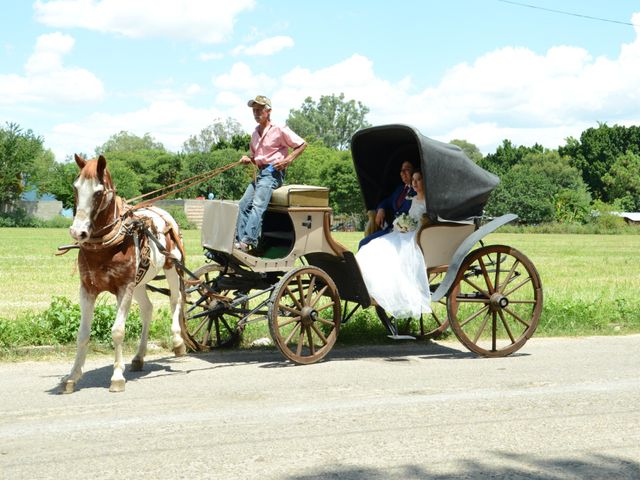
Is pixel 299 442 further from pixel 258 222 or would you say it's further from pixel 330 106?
pixel 330 106

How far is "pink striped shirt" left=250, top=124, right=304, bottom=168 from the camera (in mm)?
9219

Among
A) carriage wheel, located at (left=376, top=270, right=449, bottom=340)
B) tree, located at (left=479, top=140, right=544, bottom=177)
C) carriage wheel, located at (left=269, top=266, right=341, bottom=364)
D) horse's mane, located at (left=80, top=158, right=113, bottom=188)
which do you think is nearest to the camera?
horse's mane, located at (left=80, top=158, right=113, bottom=188)

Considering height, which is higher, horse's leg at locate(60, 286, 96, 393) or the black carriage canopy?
the black carriage canopy

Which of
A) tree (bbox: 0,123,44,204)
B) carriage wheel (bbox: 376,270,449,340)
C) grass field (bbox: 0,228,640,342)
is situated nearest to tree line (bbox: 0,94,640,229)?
tree (bbox: 0,123,44,204)

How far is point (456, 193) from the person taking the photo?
31.6ft

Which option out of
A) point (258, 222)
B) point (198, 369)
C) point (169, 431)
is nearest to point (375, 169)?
point (258, 222)

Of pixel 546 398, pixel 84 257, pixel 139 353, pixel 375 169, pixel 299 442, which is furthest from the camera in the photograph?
pixel 375 169

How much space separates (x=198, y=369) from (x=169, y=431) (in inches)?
98.0

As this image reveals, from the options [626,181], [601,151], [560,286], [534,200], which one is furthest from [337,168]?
[560,286]

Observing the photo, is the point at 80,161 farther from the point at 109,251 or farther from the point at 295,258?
the point at 295,258

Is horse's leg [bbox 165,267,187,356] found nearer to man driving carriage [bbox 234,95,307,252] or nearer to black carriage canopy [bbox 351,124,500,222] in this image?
man driving carriage [bbox 234,95,307,252]

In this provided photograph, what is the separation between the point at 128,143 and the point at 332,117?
31.8 meters

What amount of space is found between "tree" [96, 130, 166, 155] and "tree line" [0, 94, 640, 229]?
20 centimetres

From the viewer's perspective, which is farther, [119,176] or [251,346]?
[119,176]
